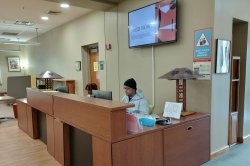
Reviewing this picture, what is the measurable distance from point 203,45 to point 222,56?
0.36m

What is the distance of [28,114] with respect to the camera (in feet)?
14.3

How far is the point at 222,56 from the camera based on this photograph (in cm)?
304

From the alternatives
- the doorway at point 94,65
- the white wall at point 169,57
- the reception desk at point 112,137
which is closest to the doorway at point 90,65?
the doorway at point 94,65

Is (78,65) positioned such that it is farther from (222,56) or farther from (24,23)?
(222,56)

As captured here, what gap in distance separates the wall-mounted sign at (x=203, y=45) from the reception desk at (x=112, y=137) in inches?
33.4

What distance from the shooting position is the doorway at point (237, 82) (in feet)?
11.4

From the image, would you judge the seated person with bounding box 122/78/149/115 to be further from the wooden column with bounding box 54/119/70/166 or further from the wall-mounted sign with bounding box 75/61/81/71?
the wall-mounted sign with bounding box 75/61/81/71

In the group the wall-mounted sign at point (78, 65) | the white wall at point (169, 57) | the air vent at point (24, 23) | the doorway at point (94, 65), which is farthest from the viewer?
the air vent at point (24, 23)

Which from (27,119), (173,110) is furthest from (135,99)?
(27,119)

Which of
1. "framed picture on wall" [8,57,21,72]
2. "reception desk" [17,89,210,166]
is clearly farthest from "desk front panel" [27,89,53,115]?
"framed picture on wall" [8,57,21,72]

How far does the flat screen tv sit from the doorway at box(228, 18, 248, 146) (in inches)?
44.2

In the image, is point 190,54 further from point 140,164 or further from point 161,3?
point 140,164

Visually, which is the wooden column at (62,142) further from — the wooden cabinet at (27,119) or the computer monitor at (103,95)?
the wooden cabinet at (27,119)

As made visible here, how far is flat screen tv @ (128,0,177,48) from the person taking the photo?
330 centimetres
